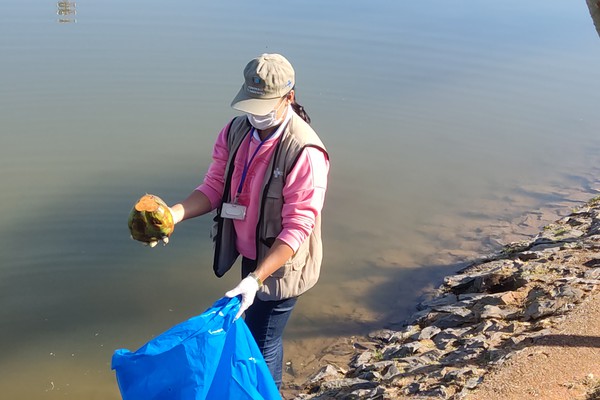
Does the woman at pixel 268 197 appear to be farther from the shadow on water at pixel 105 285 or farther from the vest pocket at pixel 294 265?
the shadow on water at pixel 105 285

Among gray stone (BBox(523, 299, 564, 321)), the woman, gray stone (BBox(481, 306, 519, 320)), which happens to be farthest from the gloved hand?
gray stone (BBox(481, 306, 519, 320))

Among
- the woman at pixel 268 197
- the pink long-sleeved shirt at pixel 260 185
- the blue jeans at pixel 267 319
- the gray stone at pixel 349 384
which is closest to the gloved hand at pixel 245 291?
the woman at pixel 268 197

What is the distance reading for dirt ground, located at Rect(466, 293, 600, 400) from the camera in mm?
3756

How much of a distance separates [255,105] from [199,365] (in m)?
1.07

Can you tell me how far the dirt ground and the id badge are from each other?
62.1 inches

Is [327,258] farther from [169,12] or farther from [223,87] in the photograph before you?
[169,12]

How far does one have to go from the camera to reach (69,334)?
5914mm

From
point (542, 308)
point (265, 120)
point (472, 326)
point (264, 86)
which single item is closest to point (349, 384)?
point (472, 326)

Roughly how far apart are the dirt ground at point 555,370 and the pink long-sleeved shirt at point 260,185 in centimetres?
146

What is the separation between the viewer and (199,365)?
284 cm

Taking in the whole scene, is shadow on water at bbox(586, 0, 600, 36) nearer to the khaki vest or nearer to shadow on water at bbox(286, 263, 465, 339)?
the khaki vest

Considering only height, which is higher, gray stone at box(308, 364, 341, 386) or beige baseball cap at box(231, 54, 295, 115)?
beige baseball cap at box(231, 54, 295, 115)

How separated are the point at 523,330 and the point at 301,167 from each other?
8.30ft

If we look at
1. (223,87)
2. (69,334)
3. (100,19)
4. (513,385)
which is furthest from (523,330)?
(100,19)
